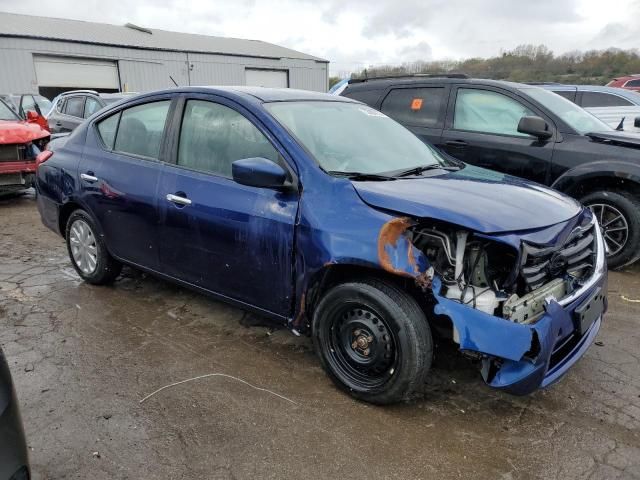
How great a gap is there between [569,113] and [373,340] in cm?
409

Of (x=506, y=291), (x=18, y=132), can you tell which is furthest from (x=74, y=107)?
(x=506, y=291)

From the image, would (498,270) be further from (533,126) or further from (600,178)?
(600,178)

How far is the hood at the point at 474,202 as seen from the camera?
247 cm

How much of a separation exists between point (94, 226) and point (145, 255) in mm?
692

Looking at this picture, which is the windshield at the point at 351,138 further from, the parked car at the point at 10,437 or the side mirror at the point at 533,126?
the parked car at the point at 10,437

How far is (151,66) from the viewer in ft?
88.4

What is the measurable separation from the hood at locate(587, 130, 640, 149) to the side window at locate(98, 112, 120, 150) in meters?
4.43

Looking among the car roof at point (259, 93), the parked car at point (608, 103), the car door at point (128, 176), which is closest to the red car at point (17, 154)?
the car door at point (128, 176)

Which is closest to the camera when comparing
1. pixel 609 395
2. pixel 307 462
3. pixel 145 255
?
pixel 307 462

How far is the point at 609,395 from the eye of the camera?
289 cm

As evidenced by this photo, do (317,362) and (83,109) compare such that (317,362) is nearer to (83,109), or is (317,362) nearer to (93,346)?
(93,346)

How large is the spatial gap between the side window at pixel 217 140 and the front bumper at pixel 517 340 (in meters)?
1.41

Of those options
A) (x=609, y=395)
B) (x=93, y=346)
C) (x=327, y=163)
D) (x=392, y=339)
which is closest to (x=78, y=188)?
(x=93, y=346)

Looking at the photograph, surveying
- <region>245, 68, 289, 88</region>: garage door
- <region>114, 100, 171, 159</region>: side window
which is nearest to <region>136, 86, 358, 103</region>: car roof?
<region>114, 100, 171, 159</region>: side window
